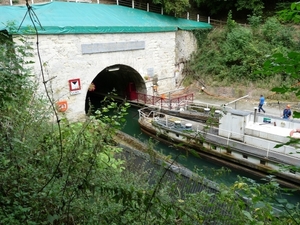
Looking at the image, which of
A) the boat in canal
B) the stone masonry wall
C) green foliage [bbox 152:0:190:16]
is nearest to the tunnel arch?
the stone masonry wall

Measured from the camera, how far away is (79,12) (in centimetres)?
1344

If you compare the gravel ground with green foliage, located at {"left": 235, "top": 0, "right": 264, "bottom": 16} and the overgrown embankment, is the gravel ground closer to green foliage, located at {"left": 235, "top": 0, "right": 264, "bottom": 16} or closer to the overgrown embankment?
the overgrown embankment

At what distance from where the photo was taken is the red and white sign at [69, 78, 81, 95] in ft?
40.8

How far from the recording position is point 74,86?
12.5 metres

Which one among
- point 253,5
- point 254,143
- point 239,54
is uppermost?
point 253,5

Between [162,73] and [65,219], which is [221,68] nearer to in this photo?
[162,73]

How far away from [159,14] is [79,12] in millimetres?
6189

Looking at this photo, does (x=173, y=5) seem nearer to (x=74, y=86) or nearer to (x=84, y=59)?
(x=84, y=59)

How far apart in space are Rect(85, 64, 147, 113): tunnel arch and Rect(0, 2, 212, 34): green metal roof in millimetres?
2362

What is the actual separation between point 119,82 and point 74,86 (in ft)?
19.5

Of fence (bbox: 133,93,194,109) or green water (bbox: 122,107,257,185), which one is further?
fence (bbox: 133,93,194,109)

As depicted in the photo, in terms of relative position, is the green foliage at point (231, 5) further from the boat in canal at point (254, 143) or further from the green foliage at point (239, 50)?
the boat in canal at point (254, 143)

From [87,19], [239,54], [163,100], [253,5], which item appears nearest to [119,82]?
[163,100]

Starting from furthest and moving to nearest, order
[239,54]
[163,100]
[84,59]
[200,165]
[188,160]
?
[239,54], [163,100], [84,59], [188,160], [200,165]
